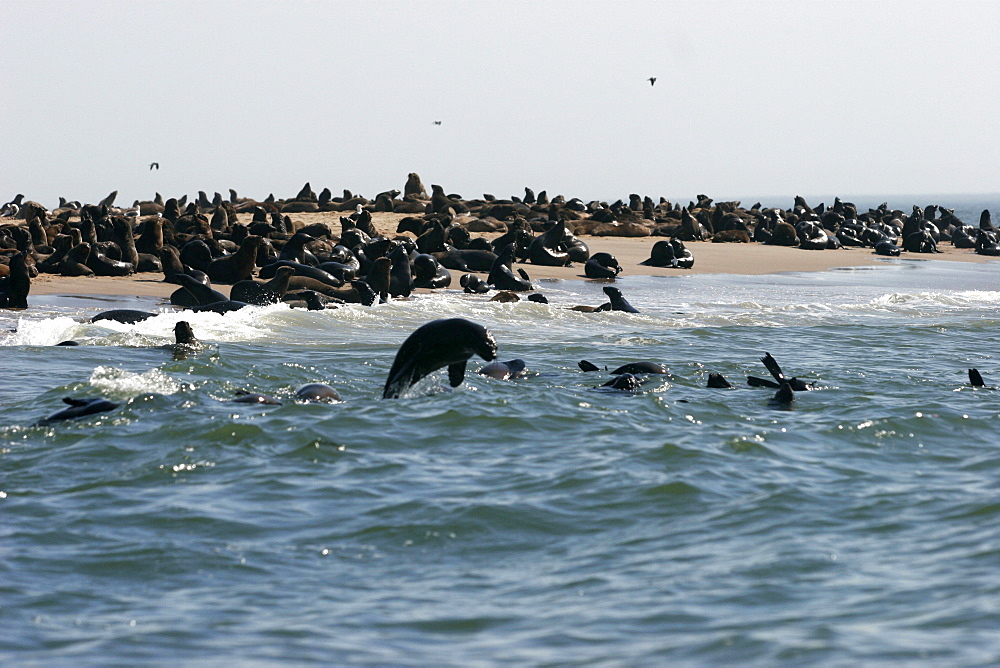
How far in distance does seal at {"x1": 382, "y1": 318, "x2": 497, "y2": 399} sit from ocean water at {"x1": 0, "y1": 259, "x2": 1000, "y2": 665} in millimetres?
281

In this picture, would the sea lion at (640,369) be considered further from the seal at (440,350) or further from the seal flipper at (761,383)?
the seal at (440,350)

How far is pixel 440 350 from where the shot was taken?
8.41 m

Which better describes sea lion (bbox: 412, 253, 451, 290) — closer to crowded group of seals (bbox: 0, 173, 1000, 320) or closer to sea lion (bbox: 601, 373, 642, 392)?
crowded group of seals (bbox: 0, 173, 1000, 320)

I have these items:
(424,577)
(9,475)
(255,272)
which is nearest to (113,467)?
(9,475)

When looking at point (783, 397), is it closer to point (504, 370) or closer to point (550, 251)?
point (504, 370)

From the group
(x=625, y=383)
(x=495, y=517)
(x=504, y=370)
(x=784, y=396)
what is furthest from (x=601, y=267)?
(x=495, y=517)

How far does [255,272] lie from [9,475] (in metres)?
14.0

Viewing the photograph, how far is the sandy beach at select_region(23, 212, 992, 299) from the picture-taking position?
1894cm

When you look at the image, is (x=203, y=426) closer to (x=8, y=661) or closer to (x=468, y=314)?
(x=8, y=661)

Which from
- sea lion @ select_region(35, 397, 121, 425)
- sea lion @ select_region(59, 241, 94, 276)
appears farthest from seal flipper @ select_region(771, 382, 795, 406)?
sea lion @ select_region(59, 241, 94, 276)

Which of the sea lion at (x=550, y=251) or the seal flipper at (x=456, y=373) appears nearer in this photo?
the seal flipper at (x=456, y=373)

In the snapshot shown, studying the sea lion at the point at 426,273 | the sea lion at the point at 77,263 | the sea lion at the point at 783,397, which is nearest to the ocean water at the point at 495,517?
the sea lion at the point at 783,397

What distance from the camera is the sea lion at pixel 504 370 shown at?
402 inches

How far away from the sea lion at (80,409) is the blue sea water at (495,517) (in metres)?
0.10
